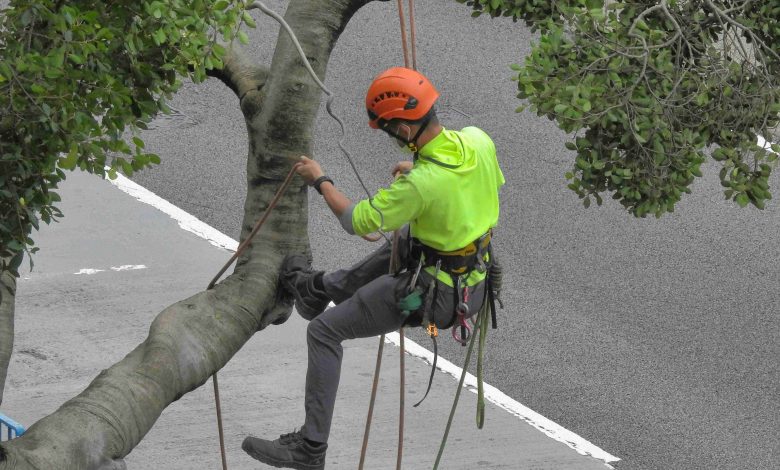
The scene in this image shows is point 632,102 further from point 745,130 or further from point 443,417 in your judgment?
point 443,417

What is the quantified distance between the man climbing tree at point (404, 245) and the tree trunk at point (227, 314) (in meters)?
0.19

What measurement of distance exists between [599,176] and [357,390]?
4377 mm

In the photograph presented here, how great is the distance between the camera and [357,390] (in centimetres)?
1037

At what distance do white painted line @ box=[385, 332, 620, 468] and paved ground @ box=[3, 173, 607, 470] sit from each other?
0.08 metres

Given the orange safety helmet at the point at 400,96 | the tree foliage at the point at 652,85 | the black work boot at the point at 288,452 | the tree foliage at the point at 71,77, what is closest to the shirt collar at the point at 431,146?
the orange safety helmet at the point at 400,96

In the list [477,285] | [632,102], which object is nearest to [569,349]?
[477,285]

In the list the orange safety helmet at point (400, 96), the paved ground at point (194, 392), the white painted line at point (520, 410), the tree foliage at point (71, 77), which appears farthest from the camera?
the white painted line at point (520, 410)

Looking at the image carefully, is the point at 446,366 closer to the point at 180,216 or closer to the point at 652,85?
the point at 180,216

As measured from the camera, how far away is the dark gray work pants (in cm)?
670

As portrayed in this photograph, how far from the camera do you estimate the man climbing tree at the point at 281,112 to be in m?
5.21

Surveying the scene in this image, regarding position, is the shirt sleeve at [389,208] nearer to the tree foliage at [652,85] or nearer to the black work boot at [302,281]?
the black work boot at [302,281]

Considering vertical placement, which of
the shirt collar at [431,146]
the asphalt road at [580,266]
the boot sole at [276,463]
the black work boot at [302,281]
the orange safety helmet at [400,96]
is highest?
the orange safety helmet at [400,96]

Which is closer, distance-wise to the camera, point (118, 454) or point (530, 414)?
point (118, 454)

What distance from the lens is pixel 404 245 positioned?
6938mm
